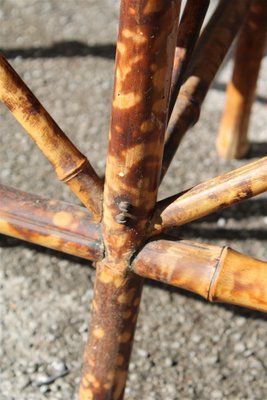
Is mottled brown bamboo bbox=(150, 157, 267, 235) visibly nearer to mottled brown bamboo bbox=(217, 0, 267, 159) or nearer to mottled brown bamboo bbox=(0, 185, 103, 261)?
mottled brown bamboo bbox=(0, 185, 103, 261)

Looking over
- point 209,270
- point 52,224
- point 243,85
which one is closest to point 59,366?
point 52,224

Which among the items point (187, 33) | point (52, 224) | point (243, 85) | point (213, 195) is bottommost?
point (243, 85)

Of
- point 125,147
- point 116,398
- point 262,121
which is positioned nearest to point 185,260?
point 125,147

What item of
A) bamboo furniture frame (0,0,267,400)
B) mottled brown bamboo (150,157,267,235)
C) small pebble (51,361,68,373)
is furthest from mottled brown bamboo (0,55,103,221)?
small pebble (51,361,68,373)

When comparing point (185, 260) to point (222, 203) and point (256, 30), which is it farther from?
point (256, 30)

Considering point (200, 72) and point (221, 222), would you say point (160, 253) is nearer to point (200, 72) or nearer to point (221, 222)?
point (200, 72)

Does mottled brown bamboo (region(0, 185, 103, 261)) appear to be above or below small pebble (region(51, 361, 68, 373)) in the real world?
above
